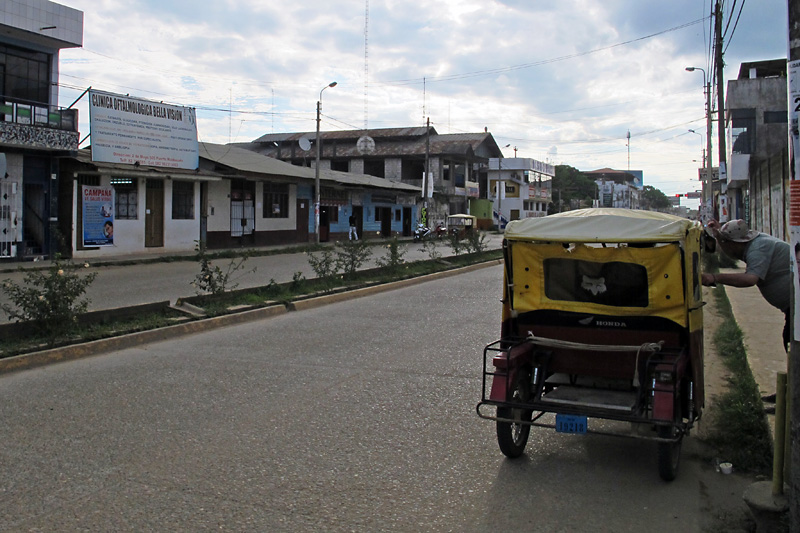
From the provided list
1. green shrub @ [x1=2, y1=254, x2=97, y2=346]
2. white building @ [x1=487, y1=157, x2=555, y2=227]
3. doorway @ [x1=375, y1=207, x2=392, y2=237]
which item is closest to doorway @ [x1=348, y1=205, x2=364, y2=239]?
doorway @ [x1=375, y1=207, x2=392, y2=237]

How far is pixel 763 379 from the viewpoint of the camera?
7258mm

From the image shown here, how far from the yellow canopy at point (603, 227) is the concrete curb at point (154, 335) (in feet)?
19.5

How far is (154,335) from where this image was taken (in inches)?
401

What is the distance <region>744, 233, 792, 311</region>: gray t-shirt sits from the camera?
5.66 m

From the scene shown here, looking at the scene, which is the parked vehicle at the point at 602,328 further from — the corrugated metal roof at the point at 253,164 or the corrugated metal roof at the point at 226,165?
the corrugated metal roof at the point at 253,164

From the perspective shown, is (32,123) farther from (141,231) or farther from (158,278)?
(158,278)

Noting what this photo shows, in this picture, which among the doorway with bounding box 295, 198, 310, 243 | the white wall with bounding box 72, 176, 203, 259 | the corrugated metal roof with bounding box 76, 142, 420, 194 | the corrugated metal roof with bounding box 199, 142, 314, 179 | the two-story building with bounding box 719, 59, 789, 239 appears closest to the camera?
the white wall with bounding box 72, 176, 203, 259

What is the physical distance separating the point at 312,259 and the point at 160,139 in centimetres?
1397

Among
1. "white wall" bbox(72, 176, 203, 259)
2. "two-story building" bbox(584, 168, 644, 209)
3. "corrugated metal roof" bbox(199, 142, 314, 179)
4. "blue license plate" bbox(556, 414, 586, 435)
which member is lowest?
"blue license plate" bbox(556, 414, 586, 435)

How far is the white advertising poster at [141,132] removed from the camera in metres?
24.8

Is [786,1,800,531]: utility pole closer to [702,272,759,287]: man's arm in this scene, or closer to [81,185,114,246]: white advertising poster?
[702,272,759,287]: man's arm

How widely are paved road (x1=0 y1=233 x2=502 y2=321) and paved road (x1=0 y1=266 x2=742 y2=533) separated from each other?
5.10 meters

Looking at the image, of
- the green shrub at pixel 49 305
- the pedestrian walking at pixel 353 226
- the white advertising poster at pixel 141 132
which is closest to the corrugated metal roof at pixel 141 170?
the white advertising poster at pixel 141 132

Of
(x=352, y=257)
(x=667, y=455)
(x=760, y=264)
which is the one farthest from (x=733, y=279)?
(x=352, y=257)
